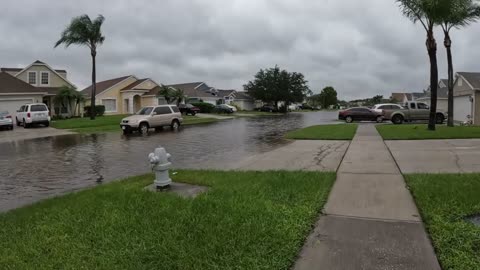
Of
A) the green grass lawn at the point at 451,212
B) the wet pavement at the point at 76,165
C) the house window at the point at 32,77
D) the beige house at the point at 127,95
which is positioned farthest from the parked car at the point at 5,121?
the green grass lawn at the point at 451,212

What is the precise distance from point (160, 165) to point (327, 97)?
455ft

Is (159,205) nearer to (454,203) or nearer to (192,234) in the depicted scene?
(192,234)

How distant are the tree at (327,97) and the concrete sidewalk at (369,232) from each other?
135809 mm

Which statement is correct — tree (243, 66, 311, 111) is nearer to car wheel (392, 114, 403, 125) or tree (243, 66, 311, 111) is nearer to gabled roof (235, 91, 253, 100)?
gabled roof (235, 91, 253, 100)

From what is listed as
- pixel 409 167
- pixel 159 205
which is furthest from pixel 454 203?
pixel 159 205

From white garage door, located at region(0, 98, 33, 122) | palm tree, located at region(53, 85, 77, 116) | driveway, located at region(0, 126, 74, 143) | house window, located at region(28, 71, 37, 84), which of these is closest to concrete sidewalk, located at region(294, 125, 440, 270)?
driveway, located at region(0, 126, 74, 143)

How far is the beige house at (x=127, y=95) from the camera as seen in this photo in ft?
173

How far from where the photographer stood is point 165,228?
4.94m

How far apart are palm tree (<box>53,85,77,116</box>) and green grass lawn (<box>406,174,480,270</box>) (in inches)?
1635

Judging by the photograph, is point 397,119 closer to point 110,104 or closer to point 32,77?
point 110,104

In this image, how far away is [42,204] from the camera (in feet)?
22.2

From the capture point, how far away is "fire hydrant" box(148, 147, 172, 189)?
22.1 feet

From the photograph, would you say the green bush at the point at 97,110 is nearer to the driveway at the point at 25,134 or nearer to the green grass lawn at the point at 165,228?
the driveway at the point at 25,134

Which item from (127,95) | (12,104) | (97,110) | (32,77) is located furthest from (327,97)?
(12,104)
